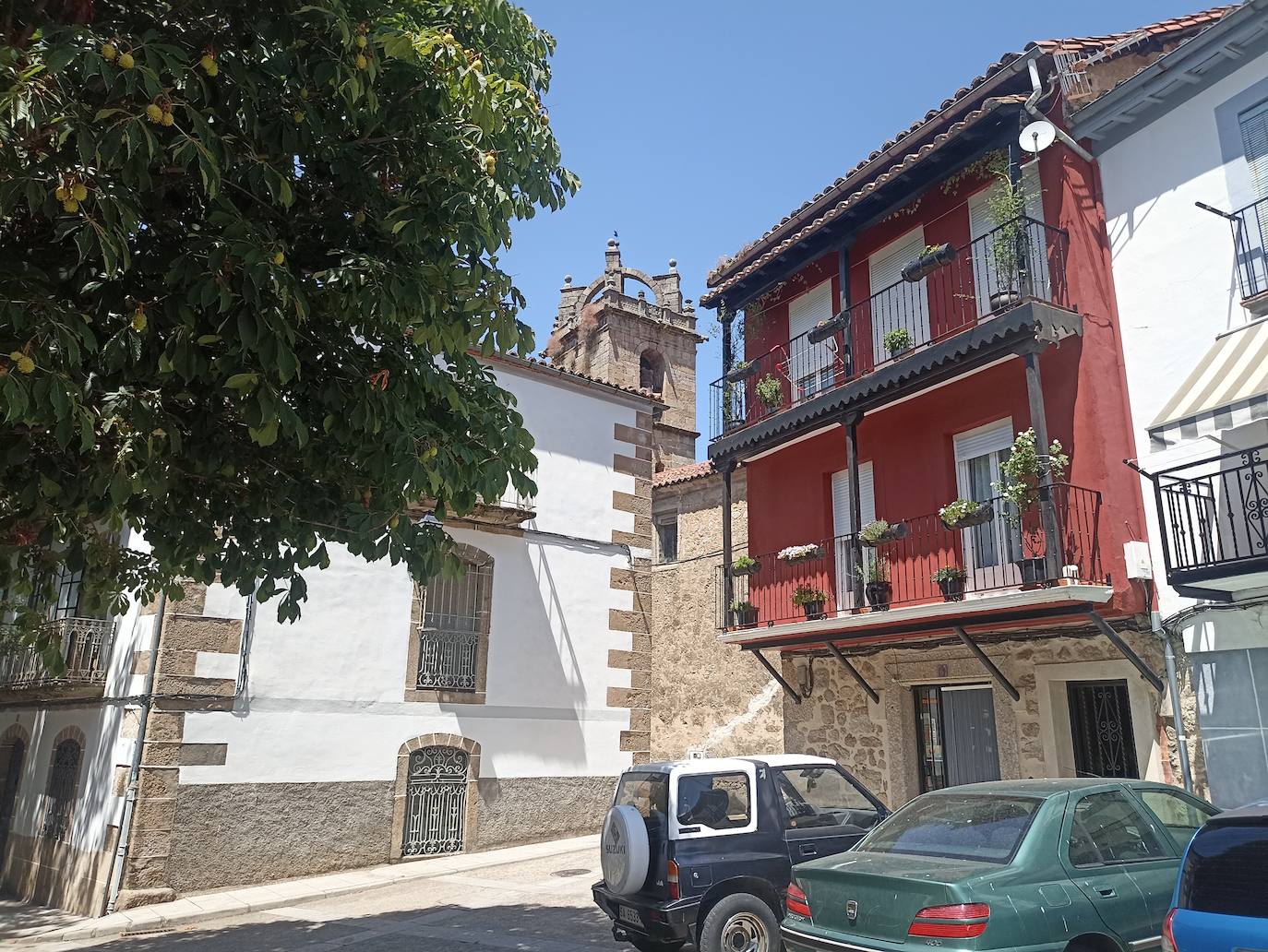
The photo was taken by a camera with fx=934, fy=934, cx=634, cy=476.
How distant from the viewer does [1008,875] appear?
15.7ft

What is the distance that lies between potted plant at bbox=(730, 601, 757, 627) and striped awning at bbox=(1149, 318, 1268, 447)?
6.04 meters

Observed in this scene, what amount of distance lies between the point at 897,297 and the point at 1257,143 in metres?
4.60

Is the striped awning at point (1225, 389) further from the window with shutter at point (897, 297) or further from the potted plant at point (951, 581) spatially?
the window with shutter at point (897, 297)

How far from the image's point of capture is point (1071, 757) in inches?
412

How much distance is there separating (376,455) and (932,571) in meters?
7.85

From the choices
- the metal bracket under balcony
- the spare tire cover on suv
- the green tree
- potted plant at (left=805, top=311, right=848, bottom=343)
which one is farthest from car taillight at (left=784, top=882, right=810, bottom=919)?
potted plant at (left=805, top=311, right=848, bottom=343)

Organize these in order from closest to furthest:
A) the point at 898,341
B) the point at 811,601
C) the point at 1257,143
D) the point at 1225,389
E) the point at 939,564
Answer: the point at 1225,389 < the point at 1257,143 < the point at 939,564 < the point at 898,341 < the point at 811,601

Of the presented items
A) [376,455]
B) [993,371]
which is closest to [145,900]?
[376,455]

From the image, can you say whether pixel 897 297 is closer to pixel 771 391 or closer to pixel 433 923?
pixel 771 391

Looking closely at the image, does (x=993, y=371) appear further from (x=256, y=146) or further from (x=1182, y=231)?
(x=256, y=146)

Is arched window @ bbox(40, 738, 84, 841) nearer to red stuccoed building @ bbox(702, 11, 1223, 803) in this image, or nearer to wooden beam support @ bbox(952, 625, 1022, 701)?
red stuccoed building @ bbox(702, 11, 1223, 803)

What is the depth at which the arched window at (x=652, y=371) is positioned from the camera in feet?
122

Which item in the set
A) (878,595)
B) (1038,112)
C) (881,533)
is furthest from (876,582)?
(1038,112)

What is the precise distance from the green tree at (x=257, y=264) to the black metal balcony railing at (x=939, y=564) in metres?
Result: 6.23
